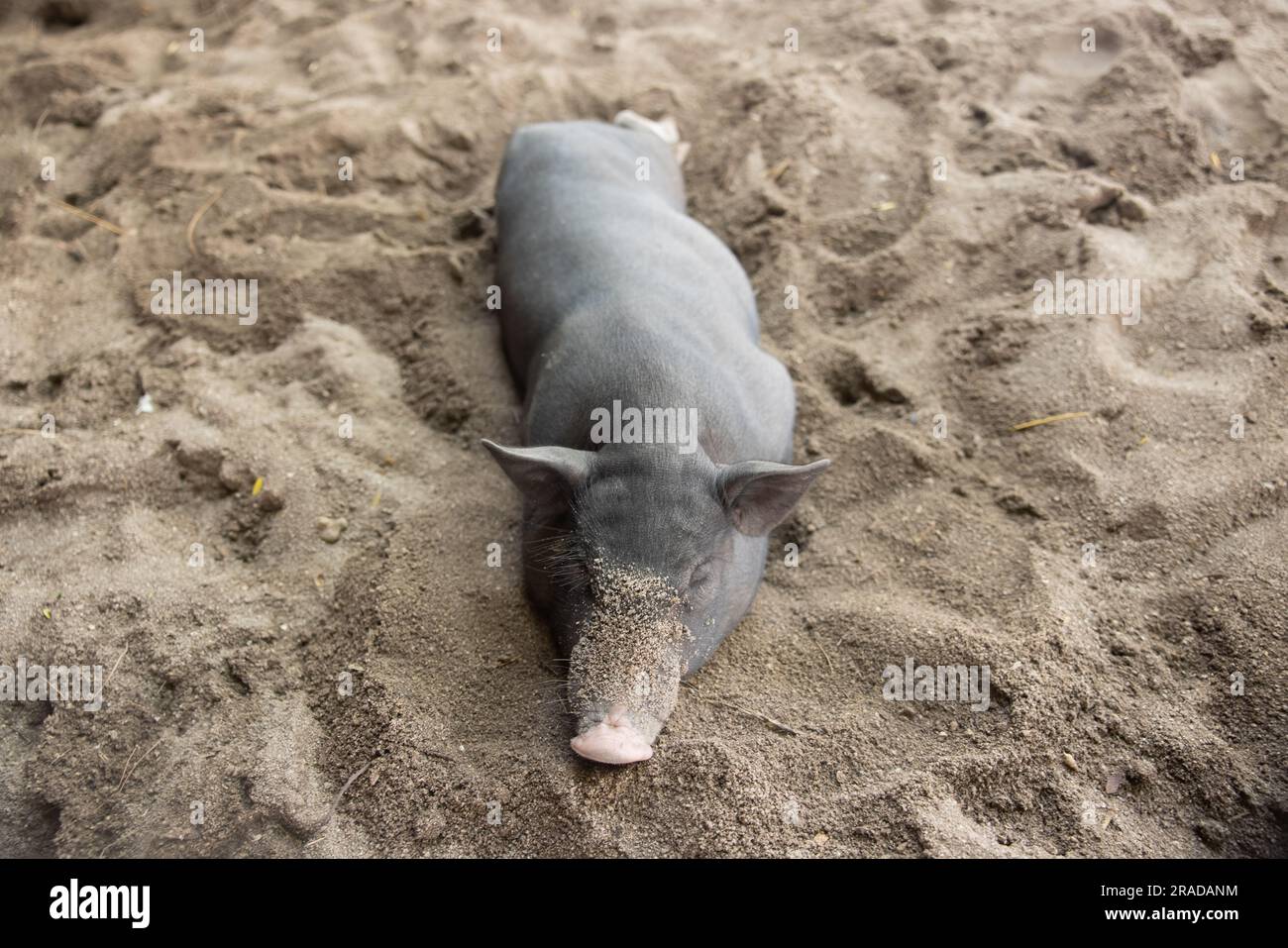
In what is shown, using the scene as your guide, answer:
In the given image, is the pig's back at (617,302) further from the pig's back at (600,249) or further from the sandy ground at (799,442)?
the sandy ground at (799,442)

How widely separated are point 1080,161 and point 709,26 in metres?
2.66

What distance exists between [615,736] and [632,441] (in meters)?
0.96

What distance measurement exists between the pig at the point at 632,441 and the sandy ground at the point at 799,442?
0.22 m

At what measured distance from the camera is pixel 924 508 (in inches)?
144

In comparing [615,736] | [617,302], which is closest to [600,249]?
[617,302]

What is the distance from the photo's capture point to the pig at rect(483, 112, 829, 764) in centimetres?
290

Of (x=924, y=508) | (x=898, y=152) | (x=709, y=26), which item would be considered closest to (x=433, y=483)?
(x=924, y=508)

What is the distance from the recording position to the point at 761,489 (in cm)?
310

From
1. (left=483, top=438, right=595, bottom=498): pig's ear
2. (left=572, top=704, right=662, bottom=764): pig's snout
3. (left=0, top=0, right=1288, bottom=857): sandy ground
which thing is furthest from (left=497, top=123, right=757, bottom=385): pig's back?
Result: (left=572, top=704, right=662, bottom=764): pig's snout

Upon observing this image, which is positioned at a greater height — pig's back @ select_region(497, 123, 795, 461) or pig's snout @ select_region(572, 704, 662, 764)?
pig's back @ select_region(497, 123, 795, 461)

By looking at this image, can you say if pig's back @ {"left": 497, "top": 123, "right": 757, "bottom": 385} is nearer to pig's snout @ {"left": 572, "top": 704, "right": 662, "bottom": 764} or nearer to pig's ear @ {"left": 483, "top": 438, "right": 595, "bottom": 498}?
pig's ear @ {"left": 483, "top": 438, "right": 595, "bottom": 498}

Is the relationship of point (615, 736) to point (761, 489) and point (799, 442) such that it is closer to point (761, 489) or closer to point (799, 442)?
point (761, 489)
